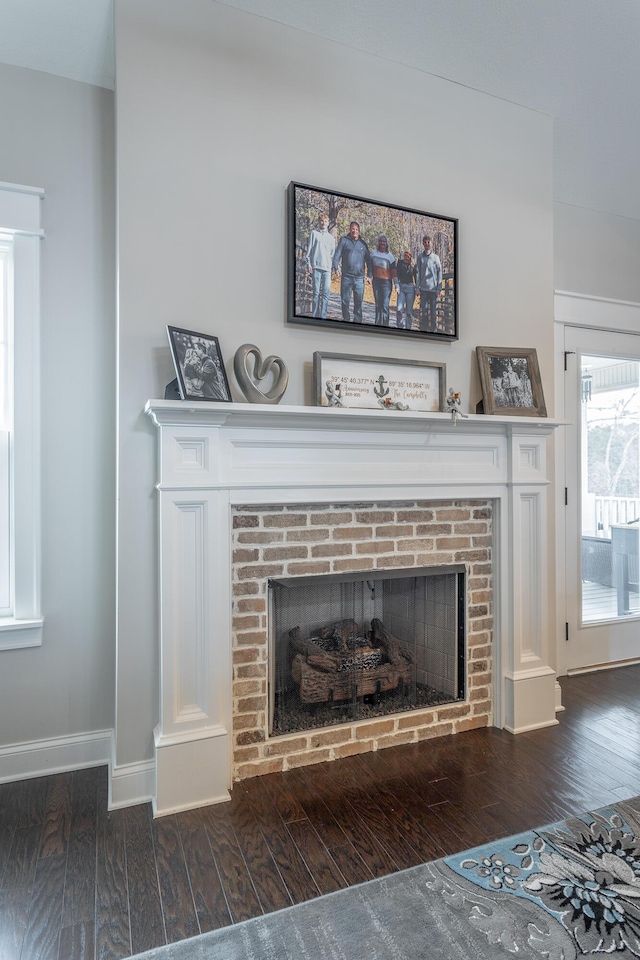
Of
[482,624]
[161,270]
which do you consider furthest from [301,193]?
[482,624]

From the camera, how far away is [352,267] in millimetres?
2441

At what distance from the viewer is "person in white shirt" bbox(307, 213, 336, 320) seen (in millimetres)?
2361

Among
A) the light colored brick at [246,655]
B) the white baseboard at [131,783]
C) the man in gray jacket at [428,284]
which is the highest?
the man in gray jacket at [428,284]

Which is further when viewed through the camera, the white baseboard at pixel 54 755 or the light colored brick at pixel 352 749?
the light colored brick at pixel 352 749

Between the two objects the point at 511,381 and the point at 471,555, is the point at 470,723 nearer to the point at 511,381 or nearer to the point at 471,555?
the point at 471,555

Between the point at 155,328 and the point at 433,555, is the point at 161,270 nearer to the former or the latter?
the point at 155,328

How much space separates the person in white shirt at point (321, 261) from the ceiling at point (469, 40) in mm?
775

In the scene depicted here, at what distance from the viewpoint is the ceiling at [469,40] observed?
86.5 inches

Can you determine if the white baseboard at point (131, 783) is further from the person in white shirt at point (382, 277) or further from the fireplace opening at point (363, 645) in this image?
the person in white shirt at point (382, 277)

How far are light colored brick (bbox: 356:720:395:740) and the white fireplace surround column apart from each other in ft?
1.88

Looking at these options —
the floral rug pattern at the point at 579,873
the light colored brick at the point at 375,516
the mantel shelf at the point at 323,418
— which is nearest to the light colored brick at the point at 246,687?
the light colored brick at the point at 375,516

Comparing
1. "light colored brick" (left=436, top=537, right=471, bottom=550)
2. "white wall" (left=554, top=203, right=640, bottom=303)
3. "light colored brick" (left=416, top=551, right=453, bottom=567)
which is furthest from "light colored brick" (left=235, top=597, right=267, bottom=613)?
"white wall" (left=554, top=203, right=640, bottom=303)

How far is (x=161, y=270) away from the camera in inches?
84.9

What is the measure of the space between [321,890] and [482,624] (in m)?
1.43
